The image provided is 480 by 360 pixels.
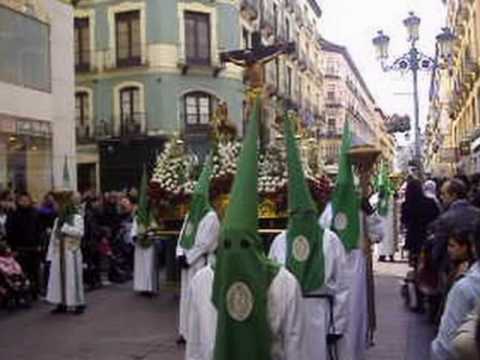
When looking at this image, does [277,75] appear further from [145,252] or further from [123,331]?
[123,331]

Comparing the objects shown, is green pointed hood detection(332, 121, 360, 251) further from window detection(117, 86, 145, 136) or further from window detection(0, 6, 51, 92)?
window detection(117, 86, 145, 136)

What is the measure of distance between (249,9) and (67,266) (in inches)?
1138

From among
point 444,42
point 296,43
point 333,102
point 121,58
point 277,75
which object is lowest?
point 444,42

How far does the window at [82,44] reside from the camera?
37469 mm

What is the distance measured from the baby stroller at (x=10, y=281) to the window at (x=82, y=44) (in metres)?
25.4

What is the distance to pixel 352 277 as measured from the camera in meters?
7.43

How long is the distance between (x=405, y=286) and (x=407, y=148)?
2673cm

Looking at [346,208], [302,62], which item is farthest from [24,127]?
[302,62]

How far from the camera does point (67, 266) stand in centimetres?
1251

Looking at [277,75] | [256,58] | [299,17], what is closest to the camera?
[256,58]

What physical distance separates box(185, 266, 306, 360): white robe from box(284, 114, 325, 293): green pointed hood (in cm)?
137

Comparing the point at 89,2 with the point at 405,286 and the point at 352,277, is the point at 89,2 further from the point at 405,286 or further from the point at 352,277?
the point at 352,277

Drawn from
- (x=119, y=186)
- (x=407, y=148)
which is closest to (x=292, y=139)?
(x=119, y=186)

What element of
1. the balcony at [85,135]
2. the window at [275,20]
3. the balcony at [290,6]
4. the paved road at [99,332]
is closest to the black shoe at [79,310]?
the paved road at [99,332]
